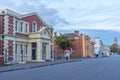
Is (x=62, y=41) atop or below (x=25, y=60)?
atop

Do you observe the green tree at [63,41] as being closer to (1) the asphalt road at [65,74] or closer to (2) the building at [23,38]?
(2) the building at [23,38]

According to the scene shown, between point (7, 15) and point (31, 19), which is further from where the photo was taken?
point (31, 19)

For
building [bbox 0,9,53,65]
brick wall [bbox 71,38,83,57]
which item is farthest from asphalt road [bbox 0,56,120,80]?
brick wall [bbox 71,38,83,57]

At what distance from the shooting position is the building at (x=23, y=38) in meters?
42.6

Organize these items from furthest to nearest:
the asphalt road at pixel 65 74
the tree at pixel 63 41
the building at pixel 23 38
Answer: the tree at pixel 63 41 < the building at pixel 23 38 < the asphalt road at pixel 65 74

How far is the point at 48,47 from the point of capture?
54844mm

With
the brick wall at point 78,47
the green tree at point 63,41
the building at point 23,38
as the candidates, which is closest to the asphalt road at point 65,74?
the building at point 23,38

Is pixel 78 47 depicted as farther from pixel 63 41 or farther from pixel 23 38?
pixel 23 38

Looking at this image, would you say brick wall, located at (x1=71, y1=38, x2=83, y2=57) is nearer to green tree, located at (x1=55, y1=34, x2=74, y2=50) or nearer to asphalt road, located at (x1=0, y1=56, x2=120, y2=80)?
green tree, located at (x1=55, y1=34, x2=74, y2=50)

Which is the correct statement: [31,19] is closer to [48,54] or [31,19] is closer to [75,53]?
[48,54]

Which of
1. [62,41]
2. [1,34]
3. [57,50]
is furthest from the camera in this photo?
[57,50]

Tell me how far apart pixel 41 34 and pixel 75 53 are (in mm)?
46062

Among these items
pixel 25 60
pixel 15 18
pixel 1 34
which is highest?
pixel 15 18

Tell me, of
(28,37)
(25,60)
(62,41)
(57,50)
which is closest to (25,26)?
(28,37)
